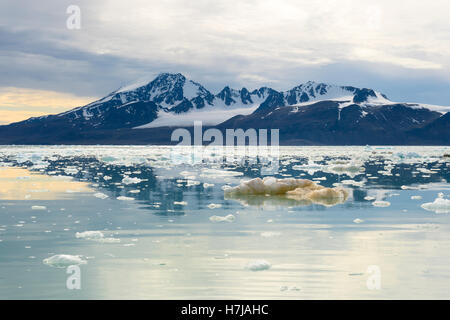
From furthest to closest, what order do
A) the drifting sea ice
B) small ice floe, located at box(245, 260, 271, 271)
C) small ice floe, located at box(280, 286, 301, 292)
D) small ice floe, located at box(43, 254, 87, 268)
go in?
the drifting sea ice < small ice floe, located at box(43, 254, 87, 268) < small ice floe, located at box(245, 260, 271, 271) < small ice floe, located at box(280, 286, 301, 292)

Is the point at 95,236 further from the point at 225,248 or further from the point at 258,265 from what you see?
the point at 258,265

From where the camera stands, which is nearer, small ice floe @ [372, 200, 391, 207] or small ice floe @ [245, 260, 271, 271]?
small ice floe @ [245, 260, 271, 271]

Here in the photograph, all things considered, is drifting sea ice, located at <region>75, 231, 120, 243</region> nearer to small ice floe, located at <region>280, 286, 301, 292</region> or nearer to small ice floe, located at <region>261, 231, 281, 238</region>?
small ice floe, located at <region>261, 231, 281, 238</region>

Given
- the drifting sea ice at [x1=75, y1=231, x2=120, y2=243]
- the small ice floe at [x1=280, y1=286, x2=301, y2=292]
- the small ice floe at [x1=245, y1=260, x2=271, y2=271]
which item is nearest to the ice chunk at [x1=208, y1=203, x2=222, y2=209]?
the drifting sea ice at [x1=75, y1=231, x2=120, y2=243]

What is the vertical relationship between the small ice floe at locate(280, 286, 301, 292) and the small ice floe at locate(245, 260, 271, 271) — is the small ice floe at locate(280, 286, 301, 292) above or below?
below

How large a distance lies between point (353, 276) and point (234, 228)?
3.86 meters

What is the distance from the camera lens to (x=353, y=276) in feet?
23.9

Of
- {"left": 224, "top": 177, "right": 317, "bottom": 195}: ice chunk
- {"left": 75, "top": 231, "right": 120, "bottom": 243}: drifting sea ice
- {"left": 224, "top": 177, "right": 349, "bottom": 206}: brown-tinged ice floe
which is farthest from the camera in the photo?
{"left": 224, "top": 177, "right": 317, "bottom": 195}: ice chunk

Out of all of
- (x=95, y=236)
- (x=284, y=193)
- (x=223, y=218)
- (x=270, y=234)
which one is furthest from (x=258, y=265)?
(x=284, y=193)

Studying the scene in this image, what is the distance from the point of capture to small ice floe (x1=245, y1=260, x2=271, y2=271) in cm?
759

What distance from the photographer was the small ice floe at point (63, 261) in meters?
7.82

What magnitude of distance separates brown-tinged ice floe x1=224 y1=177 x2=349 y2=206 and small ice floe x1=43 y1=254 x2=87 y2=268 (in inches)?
305

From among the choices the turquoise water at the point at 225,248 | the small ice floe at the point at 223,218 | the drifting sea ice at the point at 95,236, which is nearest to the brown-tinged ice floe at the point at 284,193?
the turquoise water at the point at 225,248
